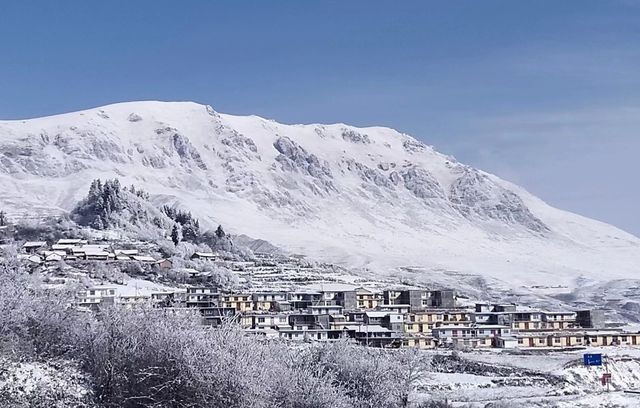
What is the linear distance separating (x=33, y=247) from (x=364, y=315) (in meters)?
44.4

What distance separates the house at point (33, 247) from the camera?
99.8 m

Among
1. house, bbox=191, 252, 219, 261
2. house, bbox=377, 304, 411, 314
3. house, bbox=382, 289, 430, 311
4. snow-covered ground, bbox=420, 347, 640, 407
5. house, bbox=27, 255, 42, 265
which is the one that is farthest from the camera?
house, bbox=191, 252, 219, 261

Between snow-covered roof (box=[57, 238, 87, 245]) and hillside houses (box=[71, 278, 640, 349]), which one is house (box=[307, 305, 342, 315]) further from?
snow-covered roof (box=[57, 238, 87, 245])

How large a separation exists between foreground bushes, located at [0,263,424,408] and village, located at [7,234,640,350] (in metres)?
24.1

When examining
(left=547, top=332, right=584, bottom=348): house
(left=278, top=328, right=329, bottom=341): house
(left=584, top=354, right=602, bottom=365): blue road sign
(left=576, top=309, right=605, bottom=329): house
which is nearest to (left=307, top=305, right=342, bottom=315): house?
(left=278, top=328, right=329, bottom=341): house

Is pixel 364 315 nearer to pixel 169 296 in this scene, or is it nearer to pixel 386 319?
pixel 386 319

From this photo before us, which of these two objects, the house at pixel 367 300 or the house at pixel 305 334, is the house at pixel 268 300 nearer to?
the house at pixel 367 300

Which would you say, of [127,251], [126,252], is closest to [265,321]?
[126,252]

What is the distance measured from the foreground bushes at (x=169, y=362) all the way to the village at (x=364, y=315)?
79.2ft

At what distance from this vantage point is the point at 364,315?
7381cm

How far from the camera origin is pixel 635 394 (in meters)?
48.0

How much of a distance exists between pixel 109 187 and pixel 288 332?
240 feet

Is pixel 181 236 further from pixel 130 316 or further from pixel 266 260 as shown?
pixel 130 316

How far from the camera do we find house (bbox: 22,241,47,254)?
99.8 metres
